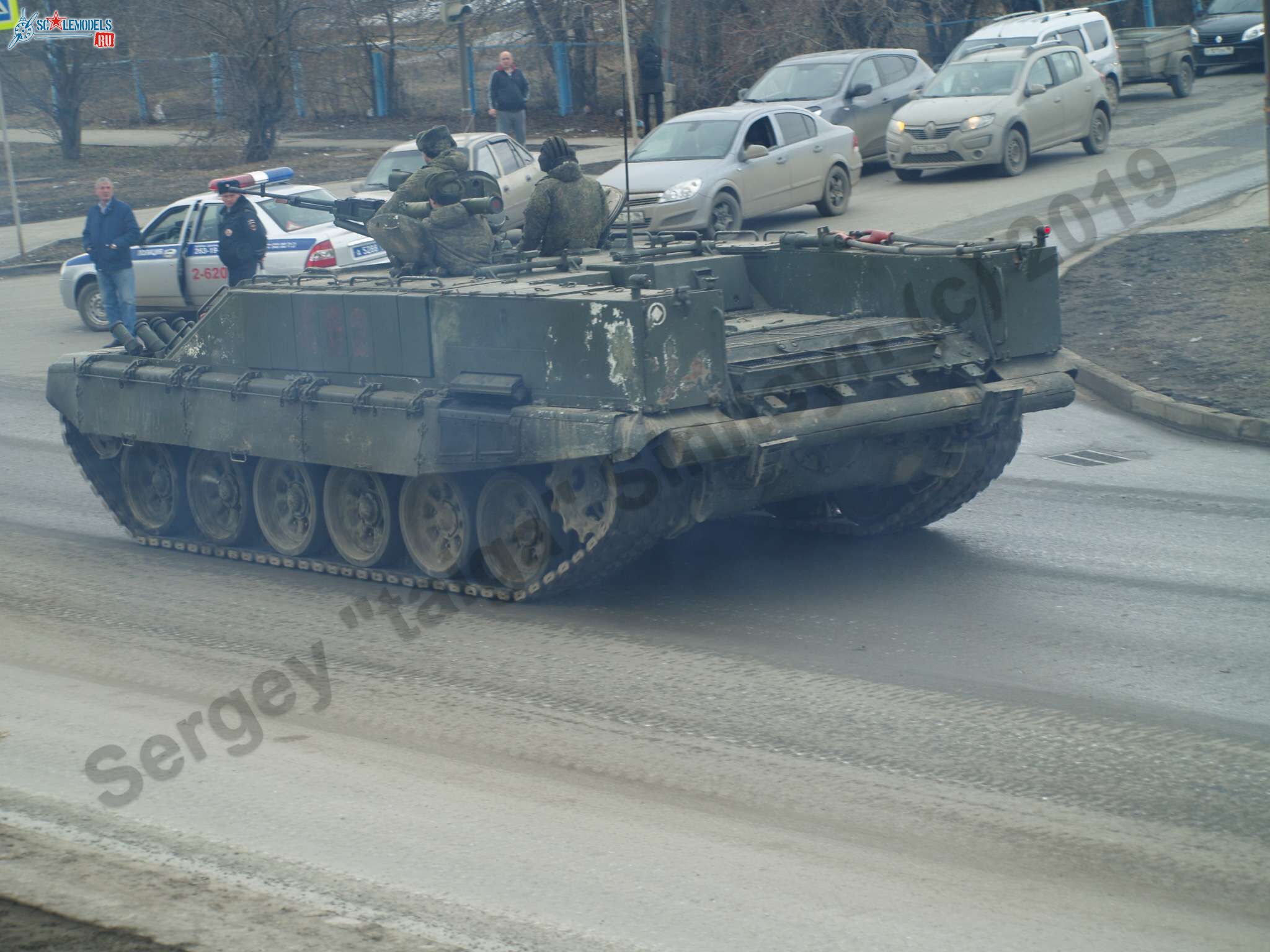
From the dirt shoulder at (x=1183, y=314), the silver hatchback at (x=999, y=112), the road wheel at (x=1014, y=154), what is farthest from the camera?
the road wheel at (x=1014, y=154)

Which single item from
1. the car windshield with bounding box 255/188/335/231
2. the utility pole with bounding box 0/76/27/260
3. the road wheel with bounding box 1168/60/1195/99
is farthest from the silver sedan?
the road wheel with bounding box 1168/60/1195/99

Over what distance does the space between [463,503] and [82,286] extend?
10.9 metres

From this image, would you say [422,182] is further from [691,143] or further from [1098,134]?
[1098,134]

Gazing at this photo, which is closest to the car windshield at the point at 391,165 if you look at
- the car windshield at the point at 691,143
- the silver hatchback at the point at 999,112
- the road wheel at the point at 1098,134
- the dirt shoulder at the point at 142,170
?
the car windshield at the point at 691,143

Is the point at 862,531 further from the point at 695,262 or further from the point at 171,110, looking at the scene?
the point at 171,110

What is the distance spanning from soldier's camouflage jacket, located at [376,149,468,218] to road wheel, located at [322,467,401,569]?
154cm

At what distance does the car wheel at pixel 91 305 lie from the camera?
16.8 metres

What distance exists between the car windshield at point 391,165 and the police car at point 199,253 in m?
1.06

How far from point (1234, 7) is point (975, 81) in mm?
12360

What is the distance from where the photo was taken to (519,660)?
262 inches

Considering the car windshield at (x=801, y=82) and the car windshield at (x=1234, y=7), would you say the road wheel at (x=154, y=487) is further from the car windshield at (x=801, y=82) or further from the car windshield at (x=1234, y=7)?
the car windshield at (x=1234, y=7)

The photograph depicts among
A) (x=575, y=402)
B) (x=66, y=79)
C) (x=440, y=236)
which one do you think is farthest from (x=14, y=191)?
(x=575, y=402)

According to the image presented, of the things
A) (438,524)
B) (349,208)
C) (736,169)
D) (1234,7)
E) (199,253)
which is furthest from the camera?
(1234,7)

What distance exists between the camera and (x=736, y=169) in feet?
57.1
